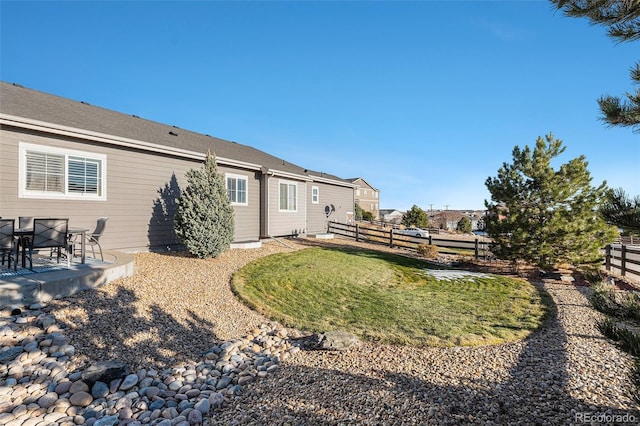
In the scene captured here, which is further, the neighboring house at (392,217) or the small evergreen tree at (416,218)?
the neighboring house at (392,217)

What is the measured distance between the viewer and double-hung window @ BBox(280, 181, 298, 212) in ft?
49.8

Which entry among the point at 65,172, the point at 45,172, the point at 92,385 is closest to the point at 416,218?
the point at 65,172

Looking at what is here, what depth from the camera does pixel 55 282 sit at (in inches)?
199

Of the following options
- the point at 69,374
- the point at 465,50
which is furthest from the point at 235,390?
the point at 465,50

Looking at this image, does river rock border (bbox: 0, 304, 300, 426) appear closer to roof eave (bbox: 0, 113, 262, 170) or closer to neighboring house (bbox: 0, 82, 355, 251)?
neighboring house (bbox: 0, 82, 355, 251)

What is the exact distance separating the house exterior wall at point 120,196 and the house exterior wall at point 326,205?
7539 millimetres

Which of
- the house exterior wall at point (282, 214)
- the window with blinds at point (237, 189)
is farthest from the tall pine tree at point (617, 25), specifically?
the house exterior wall at point (282, 214)

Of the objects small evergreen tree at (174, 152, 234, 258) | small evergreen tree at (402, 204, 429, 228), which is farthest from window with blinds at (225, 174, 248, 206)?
small evergreen tree at (402, 204, 429, 228)

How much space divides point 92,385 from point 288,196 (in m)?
12.3

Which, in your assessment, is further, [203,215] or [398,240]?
[398,240]

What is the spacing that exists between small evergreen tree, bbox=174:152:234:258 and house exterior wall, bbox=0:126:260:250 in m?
1.29

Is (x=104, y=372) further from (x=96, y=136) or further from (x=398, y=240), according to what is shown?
(x=398, y=240)

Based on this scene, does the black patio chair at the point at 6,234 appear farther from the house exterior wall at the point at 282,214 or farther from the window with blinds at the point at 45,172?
the house exterior wall at the point at 282,214

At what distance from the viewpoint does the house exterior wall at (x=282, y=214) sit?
14273 millimetres
